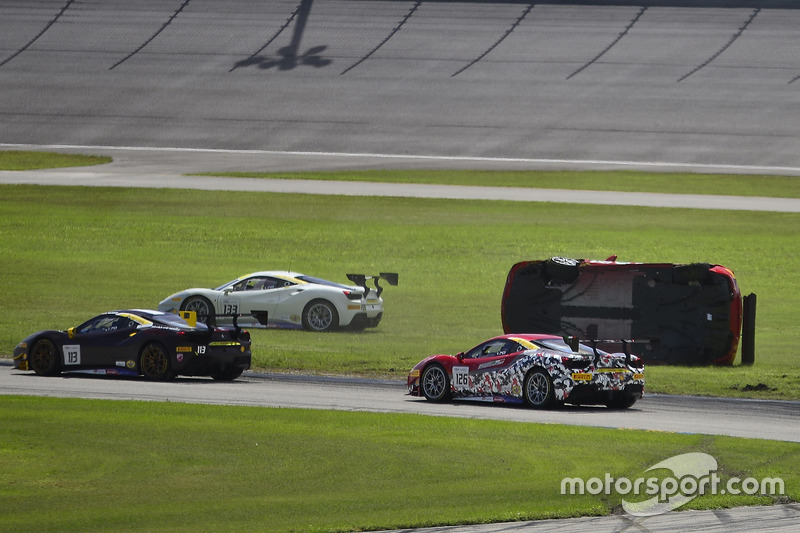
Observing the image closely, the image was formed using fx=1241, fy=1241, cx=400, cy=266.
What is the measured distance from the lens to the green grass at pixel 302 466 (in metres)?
10.9

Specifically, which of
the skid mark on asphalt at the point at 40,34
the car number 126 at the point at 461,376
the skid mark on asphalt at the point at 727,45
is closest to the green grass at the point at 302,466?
the car number 126 at the point at 461,376

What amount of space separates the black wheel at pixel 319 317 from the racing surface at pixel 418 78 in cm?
2934

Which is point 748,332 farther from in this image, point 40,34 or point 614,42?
point 40,34

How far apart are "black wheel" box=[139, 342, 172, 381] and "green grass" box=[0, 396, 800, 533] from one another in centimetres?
340

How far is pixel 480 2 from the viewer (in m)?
75.9

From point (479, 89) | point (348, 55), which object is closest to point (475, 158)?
point (479, 89)

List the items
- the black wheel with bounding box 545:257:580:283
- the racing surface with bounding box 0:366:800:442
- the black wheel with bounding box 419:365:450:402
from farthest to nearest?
the black wheel with bounding box 545:257:580:283
the black wheel with bounding box 419:365:450:402
the racing surface with bounding box 0:366:800:442

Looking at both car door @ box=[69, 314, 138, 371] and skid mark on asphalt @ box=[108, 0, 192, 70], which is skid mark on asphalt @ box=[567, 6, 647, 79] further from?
car door @ box=[69, 314, 138, 371]

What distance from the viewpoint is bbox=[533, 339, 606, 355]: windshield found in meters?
18.1

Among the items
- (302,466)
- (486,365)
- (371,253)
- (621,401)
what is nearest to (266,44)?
(371,253)

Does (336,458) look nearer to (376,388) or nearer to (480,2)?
(376,388)

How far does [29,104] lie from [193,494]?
5709 centimetres

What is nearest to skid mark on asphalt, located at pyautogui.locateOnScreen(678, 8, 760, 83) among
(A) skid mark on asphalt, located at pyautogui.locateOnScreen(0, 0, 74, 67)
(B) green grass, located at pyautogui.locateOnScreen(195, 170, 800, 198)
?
(B) green grass, located at pyautogui.locateOnScreen(195, 170, 800, 198)

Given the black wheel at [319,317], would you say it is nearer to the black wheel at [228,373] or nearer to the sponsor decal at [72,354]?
the black wheel at [228,373]
